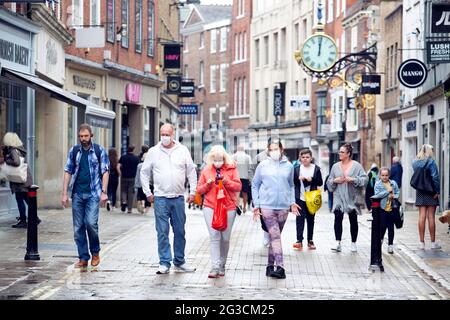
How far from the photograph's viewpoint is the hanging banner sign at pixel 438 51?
25.8m

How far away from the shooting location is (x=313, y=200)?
20969 mm

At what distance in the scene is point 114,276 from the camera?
15.6 m

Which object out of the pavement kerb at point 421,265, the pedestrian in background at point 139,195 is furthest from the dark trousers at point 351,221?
the pedestrian in background at point 139,195

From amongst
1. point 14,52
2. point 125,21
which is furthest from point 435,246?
point 125,21

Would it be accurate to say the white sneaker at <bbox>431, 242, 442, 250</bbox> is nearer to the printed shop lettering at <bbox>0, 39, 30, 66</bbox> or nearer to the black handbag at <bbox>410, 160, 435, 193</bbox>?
the black handbag at <bbox>410, 160, 435, 193</bbox>

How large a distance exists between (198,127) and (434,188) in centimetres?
7756

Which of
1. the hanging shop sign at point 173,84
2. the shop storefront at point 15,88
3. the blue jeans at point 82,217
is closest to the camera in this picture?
the blue jeans at point 82,217

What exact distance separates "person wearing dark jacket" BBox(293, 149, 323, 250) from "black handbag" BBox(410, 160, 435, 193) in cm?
163

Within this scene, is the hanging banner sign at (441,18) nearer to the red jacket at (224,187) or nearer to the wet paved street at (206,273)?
the wet paved street at (206,273)

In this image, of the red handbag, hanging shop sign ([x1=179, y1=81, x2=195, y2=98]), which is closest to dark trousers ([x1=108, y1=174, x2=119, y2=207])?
hanging shop sign ([x1=179, y1=81, x2=195, y2=98])

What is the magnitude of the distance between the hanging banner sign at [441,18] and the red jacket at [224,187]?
8.95 metres

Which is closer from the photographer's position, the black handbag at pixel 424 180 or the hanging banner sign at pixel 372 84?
the black handbag at pixel 424 180

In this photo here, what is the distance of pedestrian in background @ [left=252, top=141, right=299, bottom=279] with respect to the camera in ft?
53.4
